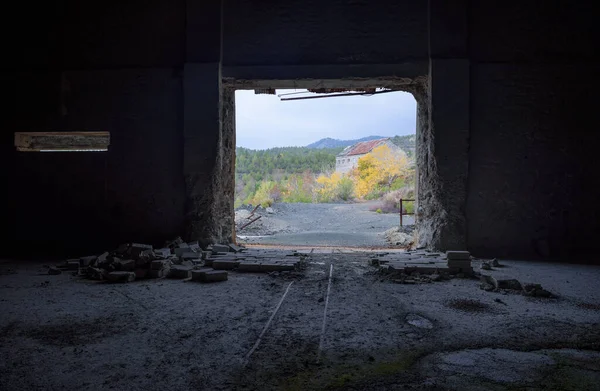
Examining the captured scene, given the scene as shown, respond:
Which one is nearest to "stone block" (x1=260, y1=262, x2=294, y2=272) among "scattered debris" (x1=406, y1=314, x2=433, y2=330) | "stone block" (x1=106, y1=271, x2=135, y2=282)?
"stone block" (x1=106, y1=271, x2=135, y2=282)

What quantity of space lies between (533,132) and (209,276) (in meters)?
5.61

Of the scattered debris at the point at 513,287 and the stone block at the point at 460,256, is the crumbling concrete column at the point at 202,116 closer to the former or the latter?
the stone block at the point at 460,256

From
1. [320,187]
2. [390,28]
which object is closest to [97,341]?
[390,28]

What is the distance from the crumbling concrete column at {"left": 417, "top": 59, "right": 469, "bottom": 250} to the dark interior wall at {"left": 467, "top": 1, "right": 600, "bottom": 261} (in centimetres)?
19

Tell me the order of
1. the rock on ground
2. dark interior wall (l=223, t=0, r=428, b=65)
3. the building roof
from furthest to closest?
the building roof → the rock on ground → dark interior wall (l=223, t=0, r=428, b=65)

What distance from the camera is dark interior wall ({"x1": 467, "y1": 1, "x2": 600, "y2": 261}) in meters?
6.18

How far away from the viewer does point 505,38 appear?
6.32 metres

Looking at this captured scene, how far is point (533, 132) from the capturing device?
626 cm

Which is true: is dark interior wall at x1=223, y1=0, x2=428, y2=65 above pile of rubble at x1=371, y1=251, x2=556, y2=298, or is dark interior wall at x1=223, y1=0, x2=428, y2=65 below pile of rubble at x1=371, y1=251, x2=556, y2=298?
above

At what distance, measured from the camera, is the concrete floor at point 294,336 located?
221 centimetres

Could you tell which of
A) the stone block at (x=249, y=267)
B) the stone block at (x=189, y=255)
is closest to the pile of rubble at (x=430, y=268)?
the stone block at (x=249, y=267)

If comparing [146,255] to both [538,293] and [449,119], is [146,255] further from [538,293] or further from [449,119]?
[449,119]

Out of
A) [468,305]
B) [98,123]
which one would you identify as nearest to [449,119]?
[468,305]

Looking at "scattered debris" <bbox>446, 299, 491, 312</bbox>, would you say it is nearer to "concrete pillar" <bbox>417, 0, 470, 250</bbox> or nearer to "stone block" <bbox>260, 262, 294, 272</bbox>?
"stone block" <bbox>260, 262, 294, 272</bbox>
